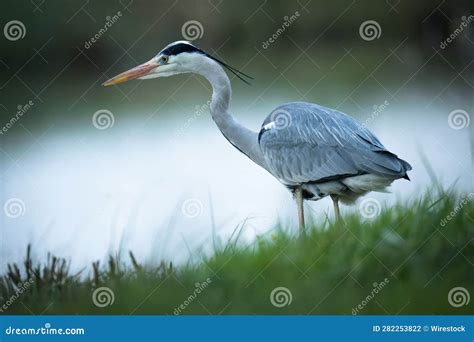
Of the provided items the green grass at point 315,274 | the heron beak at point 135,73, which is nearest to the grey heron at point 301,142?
the heron beak at point 135,73

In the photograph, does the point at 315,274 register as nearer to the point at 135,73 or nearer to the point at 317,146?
the point at 317,146

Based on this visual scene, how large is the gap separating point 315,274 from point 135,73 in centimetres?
125

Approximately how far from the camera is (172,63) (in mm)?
4195

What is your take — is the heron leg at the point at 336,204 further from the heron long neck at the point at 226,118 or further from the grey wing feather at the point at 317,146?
the heron long neck at the point at 226,118

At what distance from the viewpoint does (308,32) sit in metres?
4.36

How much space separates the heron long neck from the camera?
164 inches

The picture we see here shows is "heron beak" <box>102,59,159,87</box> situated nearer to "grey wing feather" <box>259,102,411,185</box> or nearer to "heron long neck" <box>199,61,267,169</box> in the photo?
"heron long neck" <box>199,61,267,169</box>

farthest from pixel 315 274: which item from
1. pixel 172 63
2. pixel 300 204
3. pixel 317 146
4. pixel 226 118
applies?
pixel 172 63

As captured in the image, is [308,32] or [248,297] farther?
[308,32]

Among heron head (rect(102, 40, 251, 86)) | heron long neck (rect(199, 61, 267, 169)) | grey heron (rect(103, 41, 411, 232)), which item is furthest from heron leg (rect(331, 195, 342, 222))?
heron head (rect(102, 40, 251, 86))

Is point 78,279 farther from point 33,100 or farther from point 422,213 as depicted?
point 422,213
